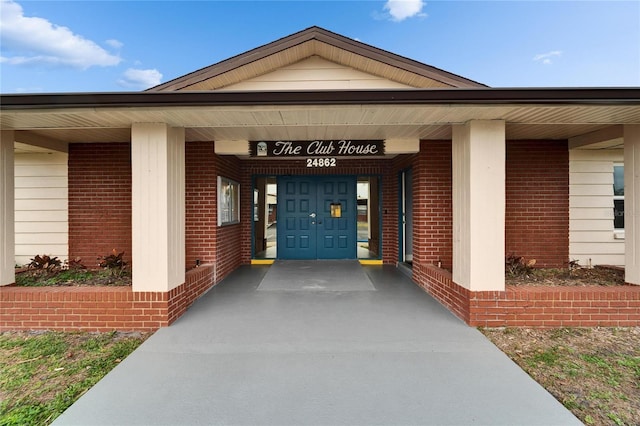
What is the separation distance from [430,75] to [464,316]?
4.33 meters

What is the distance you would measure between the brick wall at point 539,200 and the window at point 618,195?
127 centimetres

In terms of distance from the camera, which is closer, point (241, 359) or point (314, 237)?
point (241, 359)

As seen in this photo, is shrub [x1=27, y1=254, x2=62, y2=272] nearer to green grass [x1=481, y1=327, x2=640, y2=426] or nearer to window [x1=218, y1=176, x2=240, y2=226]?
window [x1=218, y1=176, x2=240, y2=226]

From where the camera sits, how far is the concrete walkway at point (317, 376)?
2555 millimetres

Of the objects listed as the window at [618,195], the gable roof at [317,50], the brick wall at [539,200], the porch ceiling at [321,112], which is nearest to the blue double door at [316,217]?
the gable roof at [317,50]

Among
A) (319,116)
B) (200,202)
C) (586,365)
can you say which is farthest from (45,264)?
(586,365)

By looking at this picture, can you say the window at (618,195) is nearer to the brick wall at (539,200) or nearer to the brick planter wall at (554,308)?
the brick wall at (539,200)

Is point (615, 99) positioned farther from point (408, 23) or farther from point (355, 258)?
point (408, 23)

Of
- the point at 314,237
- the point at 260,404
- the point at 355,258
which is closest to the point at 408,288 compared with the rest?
the point at 355,258

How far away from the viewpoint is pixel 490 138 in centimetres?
432

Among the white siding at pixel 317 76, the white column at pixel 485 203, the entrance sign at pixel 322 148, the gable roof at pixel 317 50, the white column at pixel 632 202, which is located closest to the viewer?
the white column at pixel 485 203

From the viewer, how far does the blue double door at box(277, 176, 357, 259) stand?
9242 mm

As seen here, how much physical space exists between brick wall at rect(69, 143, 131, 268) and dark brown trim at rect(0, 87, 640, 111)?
317 cm

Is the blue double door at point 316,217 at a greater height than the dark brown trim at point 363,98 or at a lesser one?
lesser
